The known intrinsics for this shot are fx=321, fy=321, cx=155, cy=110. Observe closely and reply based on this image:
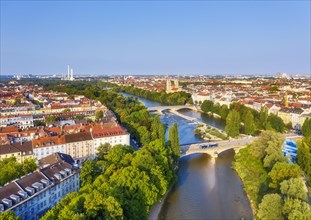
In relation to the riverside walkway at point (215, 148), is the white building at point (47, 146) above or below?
above

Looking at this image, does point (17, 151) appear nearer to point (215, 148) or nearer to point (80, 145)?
point (80, 145)

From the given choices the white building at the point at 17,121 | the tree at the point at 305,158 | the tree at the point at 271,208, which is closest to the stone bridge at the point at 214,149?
the tree at the point at 305,158

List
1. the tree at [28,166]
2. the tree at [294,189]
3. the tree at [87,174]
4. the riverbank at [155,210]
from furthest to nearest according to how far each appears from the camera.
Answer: the tree at [28,166]
the tree at [87,174]
the riverbank at [155,210]
the tree at [294,189]

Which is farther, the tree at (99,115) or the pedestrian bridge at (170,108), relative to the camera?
the pedestrian bridge at (170,108)

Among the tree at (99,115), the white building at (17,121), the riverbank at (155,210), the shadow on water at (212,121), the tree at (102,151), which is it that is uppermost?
the tree at (99,115)

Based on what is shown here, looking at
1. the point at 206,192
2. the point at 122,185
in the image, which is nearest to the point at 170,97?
the point at 206,192

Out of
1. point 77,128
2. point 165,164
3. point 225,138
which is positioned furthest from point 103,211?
point 225,138

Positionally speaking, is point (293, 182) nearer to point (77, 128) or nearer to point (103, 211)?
point (103, 211)

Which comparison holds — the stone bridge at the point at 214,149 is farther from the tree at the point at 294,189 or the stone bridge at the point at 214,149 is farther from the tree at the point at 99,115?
the tree at the point at 99,115
